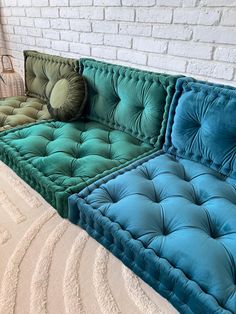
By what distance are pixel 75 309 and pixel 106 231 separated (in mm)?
240

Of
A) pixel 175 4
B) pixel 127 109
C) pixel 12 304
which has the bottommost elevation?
pixel 12 304

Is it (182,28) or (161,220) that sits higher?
(182,28)

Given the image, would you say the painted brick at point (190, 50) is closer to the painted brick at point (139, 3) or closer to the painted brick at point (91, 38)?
the painted brick at point (139, 3)

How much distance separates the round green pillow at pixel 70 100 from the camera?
5.08 feet

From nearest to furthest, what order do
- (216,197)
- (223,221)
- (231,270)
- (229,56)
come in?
(231,270), (223,221), (216,197), (229,56)

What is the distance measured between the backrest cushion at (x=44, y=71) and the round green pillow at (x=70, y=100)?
9cm

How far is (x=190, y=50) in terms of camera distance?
1.33 m

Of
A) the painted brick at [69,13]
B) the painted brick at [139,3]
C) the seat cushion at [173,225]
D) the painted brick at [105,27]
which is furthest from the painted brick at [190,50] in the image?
the painted brick at [69,13]

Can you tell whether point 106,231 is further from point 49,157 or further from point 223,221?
point 49,157

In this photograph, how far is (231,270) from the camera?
28.0 inches

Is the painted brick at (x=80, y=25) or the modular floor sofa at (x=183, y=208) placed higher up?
the painted brick at (x=80, y=25)

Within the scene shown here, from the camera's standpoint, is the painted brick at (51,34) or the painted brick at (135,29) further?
the painted brick at (51,34)

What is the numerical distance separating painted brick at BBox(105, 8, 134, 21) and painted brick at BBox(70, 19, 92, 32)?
0.19 m

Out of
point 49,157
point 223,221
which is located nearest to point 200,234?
point 223,221
